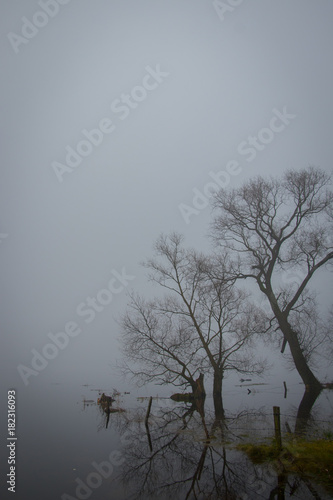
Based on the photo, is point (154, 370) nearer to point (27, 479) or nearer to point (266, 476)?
point (27, 479)

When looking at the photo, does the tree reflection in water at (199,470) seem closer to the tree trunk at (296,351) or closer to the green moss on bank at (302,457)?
the green moss on bank at (302,457)

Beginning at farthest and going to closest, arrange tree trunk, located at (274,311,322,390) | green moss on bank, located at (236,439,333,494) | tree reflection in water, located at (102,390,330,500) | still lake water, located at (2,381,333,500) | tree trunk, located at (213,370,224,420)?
1. tree trunk, located at (213,370,224,420)
2. tree trunk, located at (274,311,322,390)
3. still lake water, located at (2,381,333,500)
4. green moss on bank, located at (236,439,333,494)
5. tree reflection in water, located at (102,390,330,500)

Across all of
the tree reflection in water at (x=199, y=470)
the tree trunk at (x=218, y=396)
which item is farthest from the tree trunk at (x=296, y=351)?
the tree trunk at (x=218, y=396)

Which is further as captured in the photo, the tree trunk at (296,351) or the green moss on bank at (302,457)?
the tree trunk at (296,351)

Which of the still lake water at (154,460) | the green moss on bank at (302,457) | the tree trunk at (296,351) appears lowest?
the still lake water at (154,460)

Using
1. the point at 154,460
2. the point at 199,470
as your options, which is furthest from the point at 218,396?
the point at 199,470

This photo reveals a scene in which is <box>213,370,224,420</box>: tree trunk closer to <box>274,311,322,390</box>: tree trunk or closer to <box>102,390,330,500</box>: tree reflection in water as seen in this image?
<box>102,390,330,500</box>: tree reflection in water

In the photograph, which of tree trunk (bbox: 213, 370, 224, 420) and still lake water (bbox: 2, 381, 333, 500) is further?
tree trunk (bbox: 213, 370, 224, 420)

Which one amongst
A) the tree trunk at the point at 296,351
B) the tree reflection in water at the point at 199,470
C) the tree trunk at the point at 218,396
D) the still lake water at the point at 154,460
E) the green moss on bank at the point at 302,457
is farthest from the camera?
the tree trunk at the point at 218,396

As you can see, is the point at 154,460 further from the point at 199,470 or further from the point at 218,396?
the point at 218,396

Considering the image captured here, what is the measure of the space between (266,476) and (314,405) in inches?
486

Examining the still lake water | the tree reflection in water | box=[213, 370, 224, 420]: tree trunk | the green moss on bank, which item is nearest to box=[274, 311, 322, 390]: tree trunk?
the still lake water

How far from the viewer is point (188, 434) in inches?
538

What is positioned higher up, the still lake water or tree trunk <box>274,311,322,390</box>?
tree trunk <box>274,311,322,390</box>
